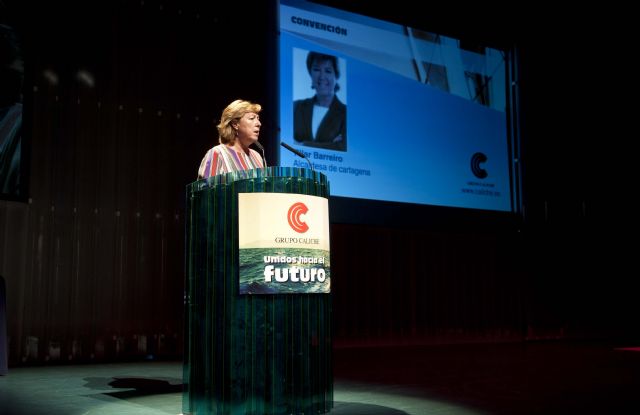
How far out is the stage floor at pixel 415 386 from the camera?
2668mm

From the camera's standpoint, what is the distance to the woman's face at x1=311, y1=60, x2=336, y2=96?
17.7ft

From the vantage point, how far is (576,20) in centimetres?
730

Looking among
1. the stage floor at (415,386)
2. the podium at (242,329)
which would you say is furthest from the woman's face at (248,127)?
the stage floor at (415,386)

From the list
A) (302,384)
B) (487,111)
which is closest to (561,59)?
(487,111)

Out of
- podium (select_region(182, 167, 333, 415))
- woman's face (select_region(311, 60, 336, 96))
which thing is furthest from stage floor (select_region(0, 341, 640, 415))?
woman's face (select_region(311, 60, 336, 96))

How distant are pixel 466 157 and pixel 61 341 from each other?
3.73 m

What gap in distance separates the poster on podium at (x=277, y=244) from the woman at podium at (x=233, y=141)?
350 mm

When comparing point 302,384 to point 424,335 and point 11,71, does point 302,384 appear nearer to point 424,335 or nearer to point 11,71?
point 11,71

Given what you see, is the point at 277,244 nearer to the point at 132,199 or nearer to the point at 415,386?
the point at 415,386

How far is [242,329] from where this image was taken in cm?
228

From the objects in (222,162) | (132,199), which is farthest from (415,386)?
(132,199)

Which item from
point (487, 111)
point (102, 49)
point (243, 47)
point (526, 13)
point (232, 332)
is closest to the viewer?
point (232, 332)

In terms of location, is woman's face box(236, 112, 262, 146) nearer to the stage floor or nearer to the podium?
the podium

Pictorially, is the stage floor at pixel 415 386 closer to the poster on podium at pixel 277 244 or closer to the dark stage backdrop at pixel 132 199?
the dark stage backdrop at pixel 132 199
